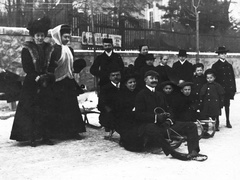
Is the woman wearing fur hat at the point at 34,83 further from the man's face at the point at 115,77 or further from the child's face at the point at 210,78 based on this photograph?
the child's face at the point at 210,78

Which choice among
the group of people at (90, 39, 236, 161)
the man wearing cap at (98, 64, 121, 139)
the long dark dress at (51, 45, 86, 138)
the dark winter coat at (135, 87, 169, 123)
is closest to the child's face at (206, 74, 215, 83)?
the group of people at (90, 39, 236, 161)

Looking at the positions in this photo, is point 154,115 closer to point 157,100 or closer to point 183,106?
point 157,100

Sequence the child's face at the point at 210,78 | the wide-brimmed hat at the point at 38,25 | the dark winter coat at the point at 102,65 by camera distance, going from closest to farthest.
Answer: the wide-brimmed hat at the point at 38,25 → the dark winter coat at the point at 102,65 → the child's face at the point at 210,78

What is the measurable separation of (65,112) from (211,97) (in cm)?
308

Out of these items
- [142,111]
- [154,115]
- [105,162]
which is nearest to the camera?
[105,162]

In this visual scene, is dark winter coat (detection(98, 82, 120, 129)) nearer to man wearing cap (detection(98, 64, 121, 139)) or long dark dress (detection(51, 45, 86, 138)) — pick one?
man wearing cap (detection(98, 64, 121, 139))

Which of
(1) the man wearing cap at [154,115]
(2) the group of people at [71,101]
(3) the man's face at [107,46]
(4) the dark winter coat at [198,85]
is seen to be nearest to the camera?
(1) the man wearing cap at [154,115]

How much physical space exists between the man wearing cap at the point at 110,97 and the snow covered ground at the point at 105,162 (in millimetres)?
406

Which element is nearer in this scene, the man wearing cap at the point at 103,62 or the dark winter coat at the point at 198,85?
the man wearing cap at the point at 103,62

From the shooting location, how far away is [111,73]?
6.80 m

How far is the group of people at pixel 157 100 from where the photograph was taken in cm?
557

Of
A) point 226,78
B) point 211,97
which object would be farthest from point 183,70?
point 211,97

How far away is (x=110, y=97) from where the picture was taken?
6.64 metres

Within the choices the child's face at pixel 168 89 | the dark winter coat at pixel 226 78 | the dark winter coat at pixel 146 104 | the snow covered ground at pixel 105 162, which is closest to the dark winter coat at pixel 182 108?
the child's face at pixel 168 89
